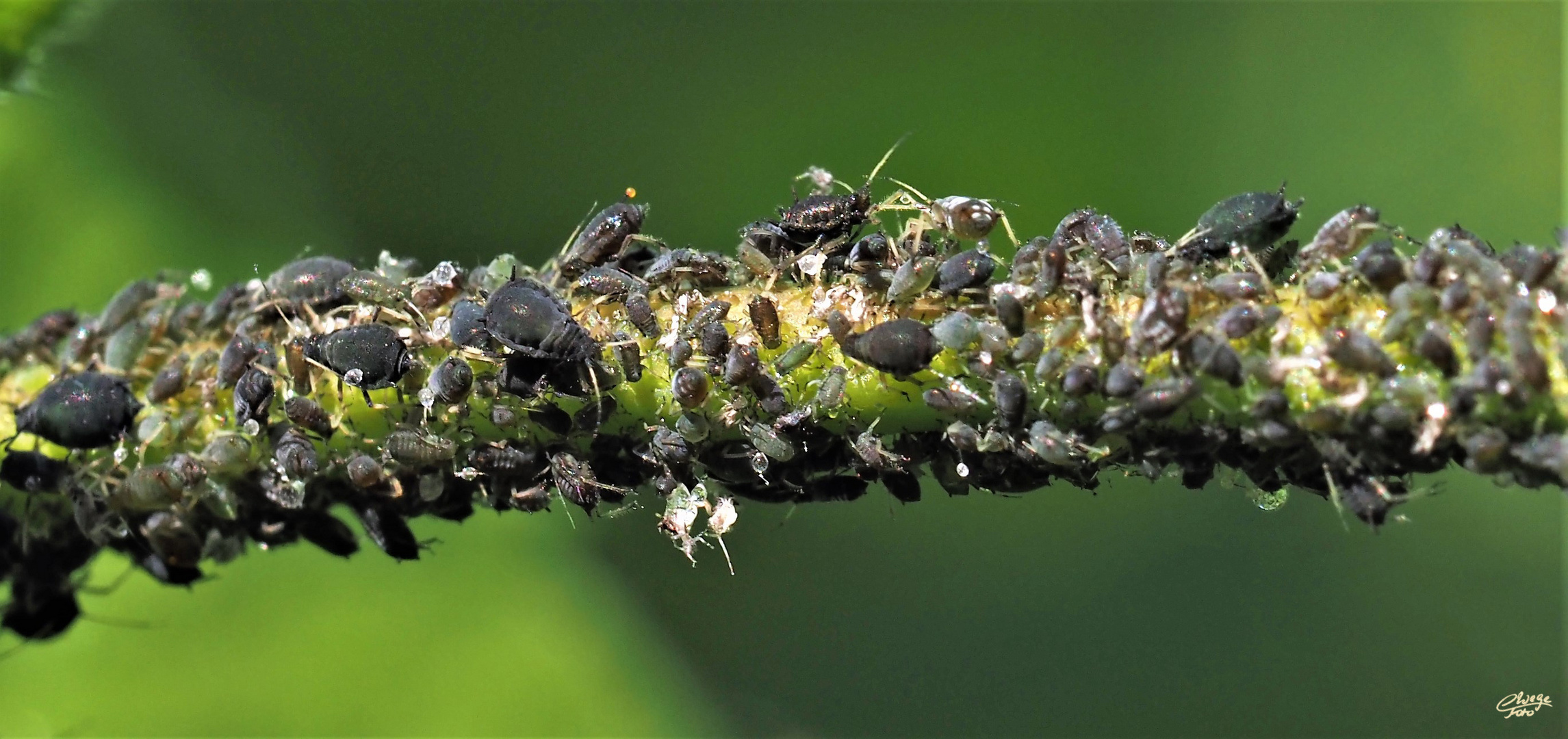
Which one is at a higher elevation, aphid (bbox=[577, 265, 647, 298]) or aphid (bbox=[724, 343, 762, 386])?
aphid (bbox=[577, 265, 647, 298])

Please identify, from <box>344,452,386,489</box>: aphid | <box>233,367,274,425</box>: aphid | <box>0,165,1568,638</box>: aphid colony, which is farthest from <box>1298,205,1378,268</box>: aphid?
<box>233,367,274,425</box>: aphid

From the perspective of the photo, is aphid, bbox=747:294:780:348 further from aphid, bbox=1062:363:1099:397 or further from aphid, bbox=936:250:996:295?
aphid, bbox=1062:363:1099:397

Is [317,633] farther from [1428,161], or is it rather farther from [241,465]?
[1428,161]

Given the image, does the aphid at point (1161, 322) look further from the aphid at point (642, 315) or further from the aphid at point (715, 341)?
the aphid at point (642, 315)

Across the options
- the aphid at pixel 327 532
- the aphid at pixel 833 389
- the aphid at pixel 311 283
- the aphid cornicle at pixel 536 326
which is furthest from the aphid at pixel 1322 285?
the aphid at pixel 327 532

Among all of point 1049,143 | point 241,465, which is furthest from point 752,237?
point 1049,143

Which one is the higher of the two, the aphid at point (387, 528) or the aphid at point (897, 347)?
the aphid at point (897, 347)

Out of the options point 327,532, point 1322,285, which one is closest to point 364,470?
point 327,532
